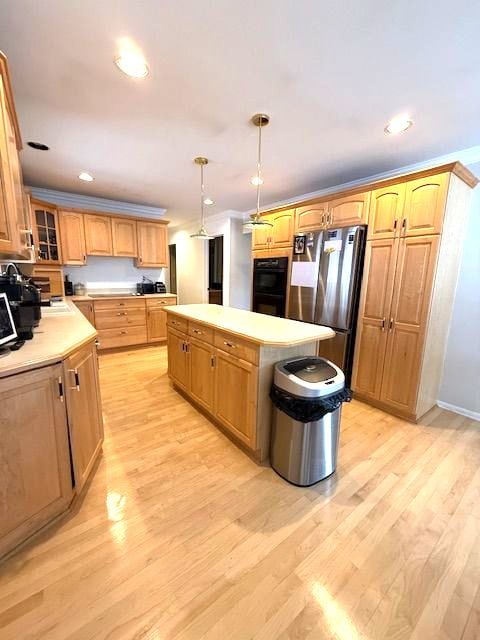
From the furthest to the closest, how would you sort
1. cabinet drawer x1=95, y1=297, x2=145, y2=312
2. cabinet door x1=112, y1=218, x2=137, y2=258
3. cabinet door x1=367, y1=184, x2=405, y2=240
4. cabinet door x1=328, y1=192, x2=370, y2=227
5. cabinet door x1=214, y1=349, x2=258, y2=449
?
cabinet door x1=112, y1=218, x2=137, y2=258 → cabinet drawer x1=95, y1=297, x2=145, y2=312 → cabinet door x1=328, y1=192, x2=370, y2=227 → cabinet door x1=367, y1=184, x2=405, y2=240 → cabinet door x1=214, y1=349, x2=258, y2=449

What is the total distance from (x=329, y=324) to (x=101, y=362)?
126 inches

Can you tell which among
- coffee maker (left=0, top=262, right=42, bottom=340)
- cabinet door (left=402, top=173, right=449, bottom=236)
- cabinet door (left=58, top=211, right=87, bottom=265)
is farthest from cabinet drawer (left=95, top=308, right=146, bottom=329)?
cabinet door (left=402, top=173, right=449, bottom=236)

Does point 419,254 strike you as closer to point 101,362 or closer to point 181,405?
point 181,405

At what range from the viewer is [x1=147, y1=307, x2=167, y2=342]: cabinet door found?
455cm

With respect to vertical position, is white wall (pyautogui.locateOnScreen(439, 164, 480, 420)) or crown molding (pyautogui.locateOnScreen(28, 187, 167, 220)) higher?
crown molding (pyautogui.locateOnScreen(28, 187, 167, 220))

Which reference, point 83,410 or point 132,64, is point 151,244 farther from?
point 83,410

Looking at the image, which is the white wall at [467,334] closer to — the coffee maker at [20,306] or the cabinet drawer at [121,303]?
the coffee maker at [20,306]

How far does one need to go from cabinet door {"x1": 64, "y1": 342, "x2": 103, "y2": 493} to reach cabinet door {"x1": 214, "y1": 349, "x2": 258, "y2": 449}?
2.89ft

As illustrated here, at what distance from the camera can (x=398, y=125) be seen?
6.61ft

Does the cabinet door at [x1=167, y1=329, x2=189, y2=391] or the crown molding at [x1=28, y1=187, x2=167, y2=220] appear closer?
the cabinet door at [x1=167, y1=329, x2=189, y2=391]

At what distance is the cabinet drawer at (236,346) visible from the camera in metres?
1.77

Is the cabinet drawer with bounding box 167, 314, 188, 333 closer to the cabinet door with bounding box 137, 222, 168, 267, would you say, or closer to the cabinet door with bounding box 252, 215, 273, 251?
the cabinet door with bounding box 252, 215, 273, 251

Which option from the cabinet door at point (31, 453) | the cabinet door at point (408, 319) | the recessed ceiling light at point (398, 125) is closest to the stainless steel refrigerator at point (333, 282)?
the cabinet door at point (408, 319)

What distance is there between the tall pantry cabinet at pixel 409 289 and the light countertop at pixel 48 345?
8.10ft
